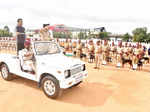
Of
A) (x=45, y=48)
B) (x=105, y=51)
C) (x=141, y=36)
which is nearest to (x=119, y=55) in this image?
(x=105, y=51)

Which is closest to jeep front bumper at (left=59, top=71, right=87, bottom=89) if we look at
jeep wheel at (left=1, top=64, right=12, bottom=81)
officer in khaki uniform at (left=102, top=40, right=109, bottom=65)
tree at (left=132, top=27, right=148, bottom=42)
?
jeep wheel at (left=1, top=64, right=12, bottom=81)

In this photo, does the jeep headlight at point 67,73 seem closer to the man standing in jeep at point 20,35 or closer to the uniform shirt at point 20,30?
the man standing in jeep at point 20,35

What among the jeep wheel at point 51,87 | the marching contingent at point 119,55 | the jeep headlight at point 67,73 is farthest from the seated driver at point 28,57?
the marching contingent at point 119,55

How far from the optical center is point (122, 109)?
3.66 m

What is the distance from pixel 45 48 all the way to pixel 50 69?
1.25 m

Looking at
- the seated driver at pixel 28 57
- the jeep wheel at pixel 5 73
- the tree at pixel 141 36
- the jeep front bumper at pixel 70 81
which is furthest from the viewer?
the tree at pixel 141 36

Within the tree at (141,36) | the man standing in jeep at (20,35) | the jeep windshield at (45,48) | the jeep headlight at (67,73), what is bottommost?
the jeep headlight at (67,73)

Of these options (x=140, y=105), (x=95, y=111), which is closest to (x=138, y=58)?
(x=140, y=105)

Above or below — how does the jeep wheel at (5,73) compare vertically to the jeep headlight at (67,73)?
below

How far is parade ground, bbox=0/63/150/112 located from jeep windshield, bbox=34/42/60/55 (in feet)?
4.74

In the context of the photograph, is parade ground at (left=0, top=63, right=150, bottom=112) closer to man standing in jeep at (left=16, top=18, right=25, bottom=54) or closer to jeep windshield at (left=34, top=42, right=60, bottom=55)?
jeep windshield at (left=34, top=42, right=60, bottom=55)

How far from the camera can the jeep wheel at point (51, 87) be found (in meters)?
3.88

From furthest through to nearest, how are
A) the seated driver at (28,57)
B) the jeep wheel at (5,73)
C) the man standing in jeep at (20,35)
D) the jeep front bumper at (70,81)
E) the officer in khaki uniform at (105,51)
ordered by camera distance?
the officer in khaki uniform at (105,51), the man standing in jeep at (20,35), the jeep wheel at (5,73), the seated driver at (28,57), the jeep front bumper at (70,81)

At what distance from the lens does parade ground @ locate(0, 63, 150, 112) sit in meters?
3.65
